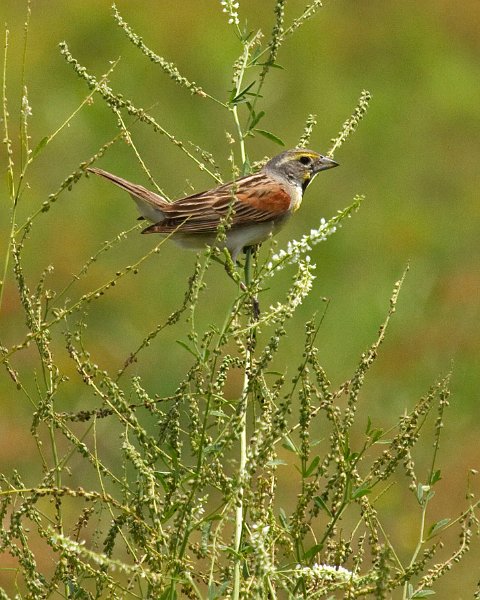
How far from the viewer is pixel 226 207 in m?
4.98

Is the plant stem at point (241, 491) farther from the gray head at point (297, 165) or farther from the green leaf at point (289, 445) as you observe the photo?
the gray head at point (297, 165)

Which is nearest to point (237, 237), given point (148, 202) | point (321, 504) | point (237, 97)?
point (148, 202)

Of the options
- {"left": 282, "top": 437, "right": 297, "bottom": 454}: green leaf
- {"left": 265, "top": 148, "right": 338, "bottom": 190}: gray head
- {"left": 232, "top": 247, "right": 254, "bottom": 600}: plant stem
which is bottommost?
{"left": 232, "top": 247, "right": 254, "bottom": 600}: plant stem

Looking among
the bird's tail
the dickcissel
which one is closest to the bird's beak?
the dickcissel

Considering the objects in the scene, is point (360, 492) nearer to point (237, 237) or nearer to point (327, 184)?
point (237, 237)

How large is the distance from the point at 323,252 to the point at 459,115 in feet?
9.35

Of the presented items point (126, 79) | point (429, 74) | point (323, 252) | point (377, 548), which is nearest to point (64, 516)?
point (323, 252)

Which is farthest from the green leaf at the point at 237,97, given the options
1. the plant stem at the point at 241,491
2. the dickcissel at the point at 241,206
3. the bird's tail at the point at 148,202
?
the bird's tail at the point at 148,202

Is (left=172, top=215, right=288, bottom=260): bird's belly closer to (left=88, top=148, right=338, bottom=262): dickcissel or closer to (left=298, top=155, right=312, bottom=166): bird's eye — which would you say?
(left=88, top=148, right=338, bottom=262): dickcissel

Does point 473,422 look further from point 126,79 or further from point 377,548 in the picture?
point 377,548

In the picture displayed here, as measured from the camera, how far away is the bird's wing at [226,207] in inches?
194

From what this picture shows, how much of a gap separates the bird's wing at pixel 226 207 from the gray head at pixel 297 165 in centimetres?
6

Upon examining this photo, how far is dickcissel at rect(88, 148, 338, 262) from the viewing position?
16.1 feet

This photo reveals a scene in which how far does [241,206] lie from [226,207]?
0.06 meters
